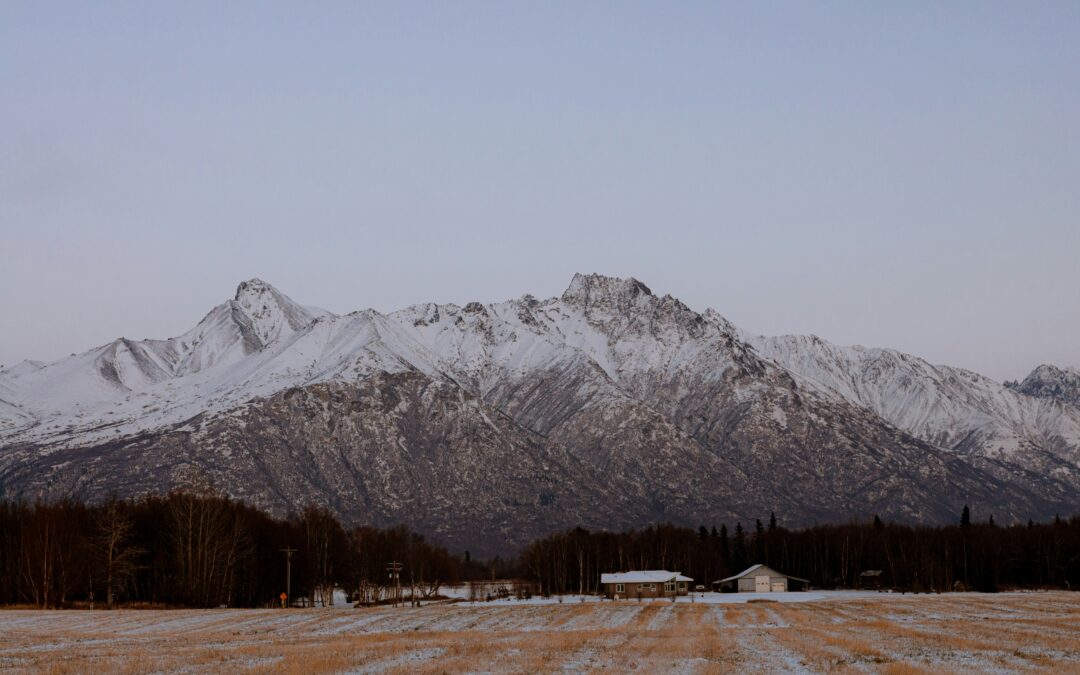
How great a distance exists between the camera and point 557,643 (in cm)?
5106

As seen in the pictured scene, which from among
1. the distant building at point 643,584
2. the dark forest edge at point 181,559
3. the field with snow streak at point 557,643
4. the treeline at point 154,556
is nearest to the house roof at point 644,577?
the distant building at point 643,584

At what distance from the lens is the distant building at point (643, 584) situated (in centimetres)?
17954

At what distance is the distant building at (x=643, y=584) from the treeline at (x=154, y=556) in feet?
133

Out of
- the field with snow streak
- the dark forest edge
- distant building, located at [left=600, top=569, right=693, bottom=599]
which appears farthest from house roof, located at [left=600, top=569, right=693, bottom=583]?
the field with snow streak

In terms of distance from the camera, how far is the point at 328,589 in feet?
544

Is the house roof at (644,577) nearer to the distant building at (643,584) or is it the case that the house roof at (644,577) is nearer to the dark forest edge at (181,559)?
the distant building at (643,584)

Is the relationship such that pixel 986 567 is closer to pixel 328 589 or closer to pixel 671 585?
pixel 671 585

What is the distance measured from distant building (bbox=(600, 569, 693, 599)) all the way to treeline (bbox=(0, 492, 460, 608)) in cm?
4060

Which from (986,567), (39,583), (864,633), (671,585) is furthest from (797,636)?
(986,567)

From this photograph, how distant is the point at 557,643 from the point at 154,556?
91.3 metres

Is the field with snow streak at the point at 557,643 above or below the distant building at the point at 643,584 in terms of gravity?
above

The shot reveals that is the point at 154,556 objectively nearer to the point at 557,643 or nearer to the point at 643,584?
the point at 643,584

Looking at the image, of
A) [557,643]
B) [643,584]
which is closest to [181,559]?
[643,584]

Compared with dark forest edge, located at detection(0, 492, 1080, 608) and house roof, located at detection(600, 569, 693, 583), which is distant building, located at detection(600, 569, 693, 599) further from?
dark forest edge, located at detection(0, 492, 1080, 608)
